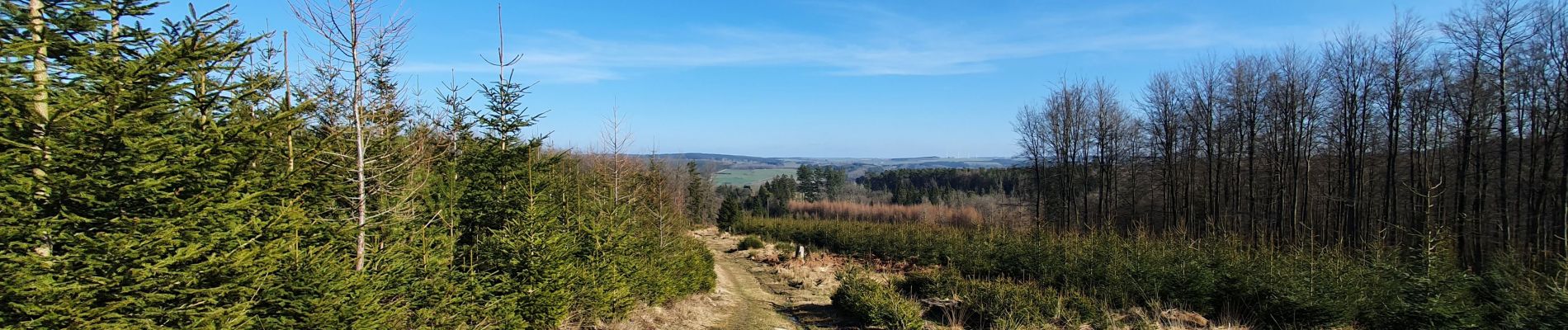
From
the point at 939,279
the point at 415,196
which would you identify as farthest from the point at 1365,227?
the point at 415,196

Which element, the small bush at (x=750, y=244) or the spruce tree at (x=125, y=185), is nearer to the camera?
the spruce tree at (x=125, y=185)

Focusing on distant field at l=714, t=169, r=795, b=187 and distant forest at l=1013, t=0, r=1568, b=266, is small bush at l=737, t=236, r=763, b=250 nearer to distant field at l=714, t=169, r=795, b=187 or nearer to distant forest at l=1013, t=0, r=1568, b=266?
distant forest at l=1013, t=0, r=1568, b=266

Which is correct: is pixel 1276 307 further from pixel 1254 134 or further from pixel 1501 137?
pixel 1254 134

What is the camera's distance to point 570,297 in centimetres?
841

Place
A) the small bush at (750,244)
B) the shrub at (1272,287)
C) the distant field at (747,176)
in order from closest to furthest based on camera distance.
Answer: the shrub at (1272,287) → the small bush at (750,244) → the distant field at (747,176)

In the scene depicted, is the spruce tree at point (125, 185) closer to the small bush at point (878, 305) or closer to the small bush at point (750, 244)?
the small bush at point (878, 305)

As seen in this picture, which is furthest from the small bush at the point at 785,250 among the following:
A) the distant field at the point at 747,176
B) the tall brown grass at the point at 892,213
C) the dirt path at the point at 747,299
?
the distant field at the point at 747,176

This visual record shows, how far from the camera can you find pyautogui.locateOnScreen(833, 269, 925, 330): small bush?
9422mm

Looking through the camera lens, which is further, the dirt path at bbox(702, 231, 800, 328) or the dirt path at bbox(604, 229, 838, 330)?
the dirt path at bbox(702, 231, 800, 328)

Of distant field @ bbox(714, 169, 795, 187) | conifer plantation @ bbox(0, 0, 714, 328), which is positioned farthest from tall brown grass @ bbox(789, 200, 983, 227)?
distant field @ bbox(714, 169, 795, 187)

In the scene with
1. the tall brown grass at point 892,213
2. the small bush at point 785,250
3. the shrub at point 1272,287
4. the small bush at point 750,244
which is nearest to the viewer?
the shrub at point 1272,287

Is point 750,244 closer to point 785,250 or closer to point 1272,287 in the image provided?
point 785,250

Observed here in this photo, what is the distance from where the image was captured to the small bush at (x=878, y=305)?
9.42 meters

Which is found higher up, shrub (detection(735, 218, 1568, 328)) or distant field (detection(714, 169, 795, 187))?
shrub (detection(735, 218, 1568, 328))
